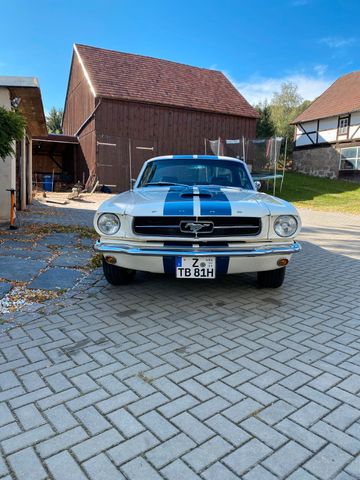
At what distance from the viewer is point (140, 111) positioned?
19109 mm

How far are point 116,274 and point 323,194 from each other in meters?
17.5

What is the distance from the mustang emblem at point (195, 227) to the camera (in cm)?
335

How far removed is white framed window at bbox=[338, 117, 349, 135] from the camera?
2495 cm

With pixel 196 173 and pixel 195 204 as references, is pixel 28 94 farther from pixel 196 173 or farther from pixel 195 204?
pixel 195 204

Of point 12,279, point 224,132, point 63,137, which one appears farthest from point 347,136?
point 12,279

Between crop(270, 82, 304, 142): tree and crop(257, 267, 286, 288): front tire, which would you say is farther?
crop(270, 82, 304, 142): tree

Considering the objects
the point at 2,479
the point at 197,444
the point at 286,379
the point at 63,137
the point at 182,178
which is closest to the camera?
the point at 2,479

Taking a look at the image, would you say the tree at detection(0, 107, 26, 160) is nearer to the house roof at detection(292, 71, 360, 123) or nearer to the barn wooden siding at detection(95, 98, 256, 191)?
the barn wooden siding at detection(95, 98, 256, 191)

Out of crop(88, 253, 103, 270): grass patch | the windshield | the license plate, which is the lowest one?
crop(88, 253, 103, 270): grass patch

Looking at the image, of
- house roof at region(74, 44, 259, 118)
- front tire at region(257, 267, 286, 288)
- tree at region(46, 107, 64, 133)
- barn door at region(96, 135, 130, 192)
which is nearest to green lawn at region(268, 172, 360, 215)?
house roof at region(74, 44, 259, 118)

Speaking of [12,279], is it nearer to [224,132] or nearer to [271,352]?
[271,352]

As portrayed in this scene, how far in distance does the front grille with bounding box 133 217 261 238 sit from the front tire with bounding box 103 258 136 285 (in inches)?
27.5

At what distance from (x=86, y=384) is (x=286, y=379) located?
Result: 4.03ft

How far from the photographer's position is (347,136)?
24828 millimetres
